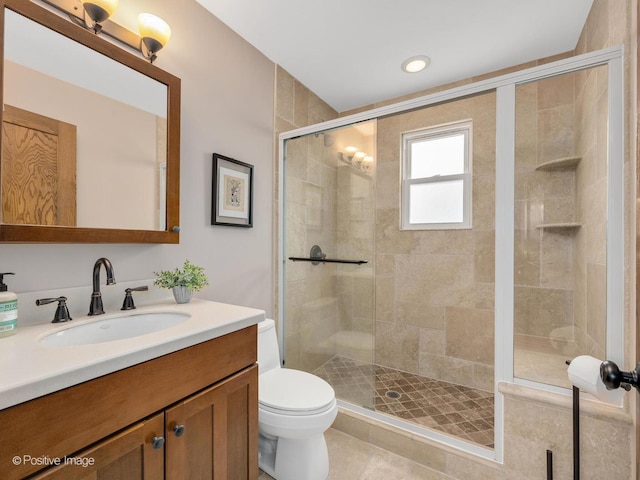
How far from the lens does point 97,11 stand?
1134mm

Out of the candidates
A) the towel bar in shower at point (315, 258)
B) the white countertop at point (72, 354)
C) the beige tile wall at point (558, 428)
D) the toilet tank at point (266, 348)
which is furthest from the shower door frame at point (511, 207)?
the white countertop at point (72, 354)

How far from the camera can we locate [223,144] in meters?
1.74

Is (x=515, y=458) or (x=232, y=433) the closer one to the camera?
(x=232, y=433)

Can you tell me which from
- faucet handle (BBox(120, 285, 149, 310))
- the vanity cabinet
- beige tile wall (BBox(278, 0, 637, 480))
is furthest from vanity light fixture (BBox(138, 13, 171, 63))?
beige tile wall (BBox(278, 0, 637, 480))

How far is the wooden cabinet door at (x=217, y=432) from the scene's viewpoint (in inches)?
33.9

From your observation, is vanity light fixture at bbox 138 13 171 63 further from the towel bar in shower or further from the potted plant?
the towel bar in shower

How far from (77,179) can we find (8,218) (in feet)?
0.81

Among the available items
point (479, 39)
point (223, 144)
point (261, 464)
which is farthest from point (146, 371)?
point (479, 39)

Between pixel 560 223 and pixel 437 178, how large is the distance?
3.60ft

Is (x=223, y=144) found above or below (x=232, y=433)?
above

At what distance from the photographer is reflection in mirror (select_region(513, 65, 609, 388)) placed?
1.33 m

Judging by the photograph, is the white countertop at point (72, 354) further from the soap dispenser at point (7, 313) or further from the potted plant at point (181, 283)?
the potted plant at point (181, 283)

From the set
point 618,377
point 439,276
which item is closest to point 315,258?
point 439,276

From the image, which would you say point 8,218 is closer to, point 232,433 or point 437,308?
point 232,433
